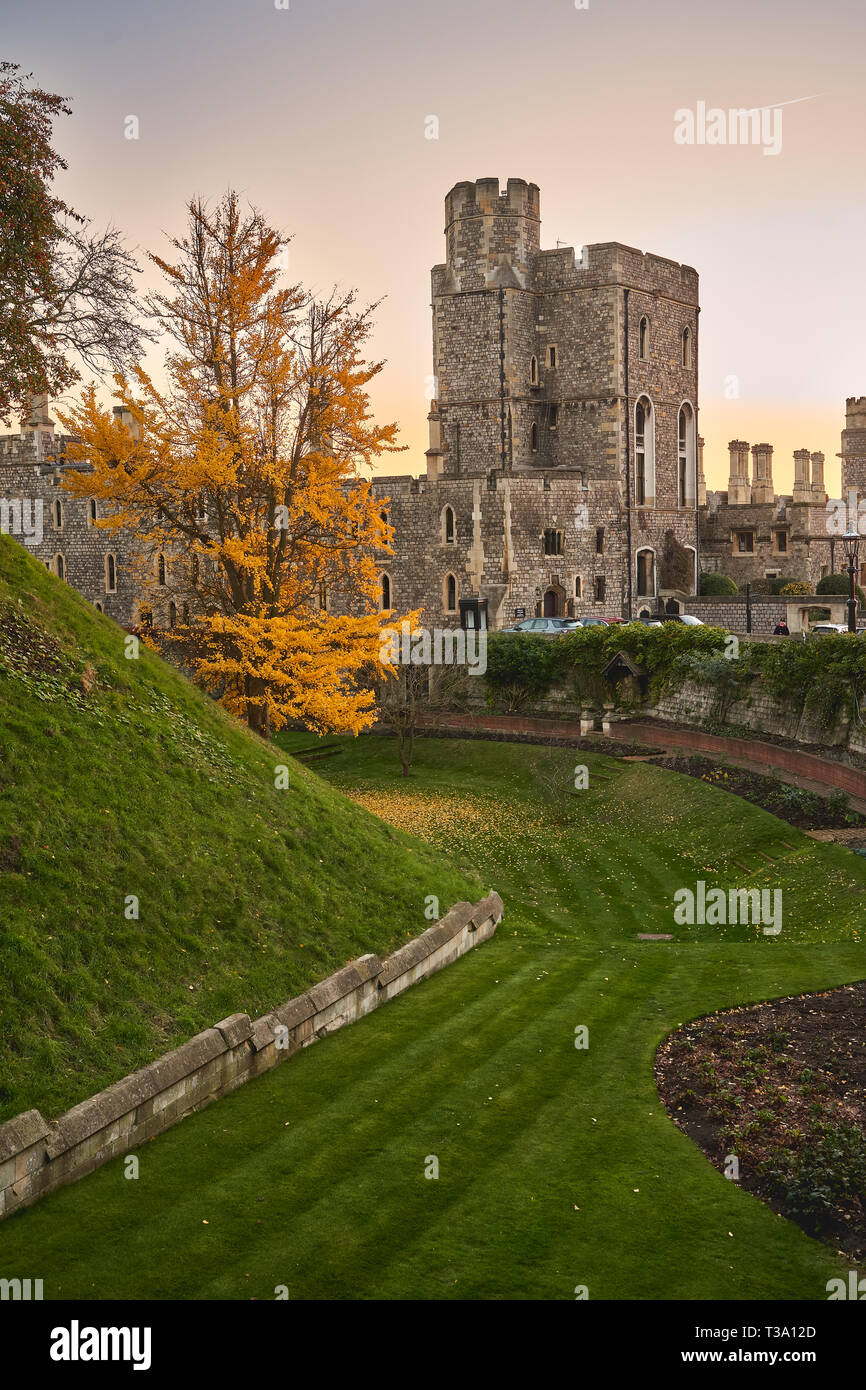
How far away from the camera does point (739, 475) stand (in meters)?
69.9

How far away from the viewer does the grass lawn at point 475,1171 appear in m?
7.91

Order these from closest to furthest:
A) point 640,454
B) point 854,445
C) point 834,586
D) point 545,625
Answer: point 545,625 → point 640,454 → point 834,586 → point 854,445

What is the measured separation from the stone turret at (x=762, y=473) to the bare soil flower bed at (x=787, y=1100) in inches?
2337

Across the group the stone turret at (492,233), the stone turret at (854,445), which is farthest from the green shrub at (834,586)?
the stone turret at (492,233)

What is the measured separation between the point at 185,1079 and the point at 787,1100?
526cm

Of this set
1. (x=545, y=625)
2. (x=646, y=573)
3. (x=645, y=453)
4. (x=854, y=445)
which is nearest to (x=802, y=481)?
(x=854, y=445)

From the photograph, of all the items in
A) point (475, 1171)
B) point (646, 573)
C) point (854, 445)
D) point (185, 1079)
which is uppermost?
point (854, 445)

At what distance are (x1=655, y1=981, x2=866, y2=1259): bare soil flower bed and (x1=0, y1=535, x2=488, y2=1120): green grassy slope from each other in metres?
3.99

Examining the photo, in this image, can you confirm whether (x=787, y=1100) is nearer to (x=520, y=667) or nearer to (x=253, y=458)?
(x=253, y=458)

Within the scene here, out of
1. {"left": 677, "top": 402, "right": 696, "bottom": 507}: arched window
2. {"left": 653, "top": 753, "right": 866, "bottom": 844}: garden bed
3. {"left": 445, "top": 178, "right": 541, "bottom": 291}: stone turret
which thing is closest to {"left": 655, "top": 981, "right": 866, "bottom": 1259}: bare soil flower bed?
{"left": 653, "top": 753, "right": 866, "bottom": 844}: garden bed

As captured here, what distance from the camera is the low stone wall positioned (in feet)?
27.5

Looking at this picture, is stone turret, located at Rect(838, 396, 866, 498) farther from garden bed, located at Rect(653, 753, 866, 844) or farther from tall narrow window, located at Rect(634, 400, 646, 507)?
garden bed, located at Rect(653, 753, 866, 844)

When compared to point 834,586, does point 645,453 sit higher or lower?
higher
